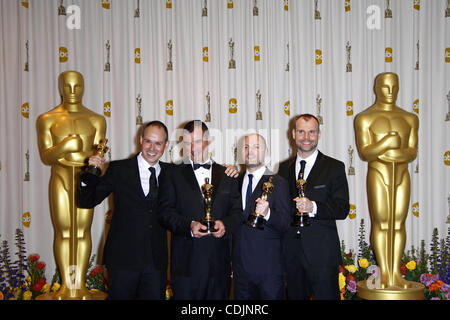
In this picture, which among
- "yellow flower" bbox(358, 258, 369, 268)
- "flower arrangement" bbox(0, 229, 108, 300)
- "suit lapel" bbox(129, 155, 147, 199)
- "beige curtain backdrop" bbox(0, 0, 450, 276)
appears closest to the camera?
"suit lapel" bbox(129, 155, 147, 199)

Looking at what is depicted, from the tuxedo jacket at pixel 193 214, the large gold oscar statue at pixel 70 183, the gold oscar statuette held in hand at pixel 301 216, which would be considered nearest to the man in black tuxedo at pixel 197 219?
the tuxedo jacket at pixel 193 214

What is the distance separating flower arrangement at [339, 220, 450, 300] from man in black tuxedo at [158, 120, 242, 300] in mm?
1822

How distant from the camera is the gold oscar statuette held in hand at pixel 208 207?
255 centimetres

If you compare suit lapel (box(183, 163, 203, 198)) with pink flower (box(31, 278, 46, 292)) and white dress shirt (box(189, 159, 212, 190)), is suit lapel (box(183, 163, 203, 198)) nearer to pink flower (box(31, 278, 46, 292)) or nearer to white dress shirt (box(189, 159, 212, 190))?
white dress shirt (box(189, 159, 212, 190))

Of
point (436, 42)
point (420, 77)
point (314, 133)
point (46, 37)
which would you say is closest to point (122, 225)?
point (314, 133)

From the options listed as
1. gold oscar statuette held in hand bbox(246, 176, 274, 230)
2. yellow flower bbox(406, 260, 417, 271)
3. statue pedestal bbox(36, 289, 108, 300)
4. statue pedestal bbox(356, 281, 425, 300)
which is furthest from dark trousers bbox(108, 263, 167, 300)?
yellow flower bbox(406, 260, 417, 271)

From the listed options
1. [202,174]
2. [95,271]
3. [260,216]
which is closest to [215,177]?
[202,174]

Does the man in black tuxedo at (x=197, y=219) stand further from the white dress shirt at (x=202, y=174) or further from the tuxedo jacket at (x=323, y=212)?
the tuxedo jacket at (x=323, y=212)

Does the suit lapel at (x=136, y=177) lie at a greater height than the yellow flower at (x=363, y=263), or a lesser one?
greater

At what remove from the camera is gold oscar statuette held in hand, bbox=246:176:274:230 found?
259 centimetres

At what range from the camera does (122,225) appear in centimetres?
290

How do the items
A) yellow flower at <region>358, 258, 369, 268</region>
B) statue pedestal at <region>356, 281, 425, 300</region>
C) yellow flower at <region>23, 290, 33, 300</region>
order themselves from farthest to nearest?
1. yellow flower at <region>358, 258, 369, 268</region>
2. yellow flower at <region>23, 290, 33, 300</region>
3. statue pedestal at <region>356, 281, 425, 300</region>

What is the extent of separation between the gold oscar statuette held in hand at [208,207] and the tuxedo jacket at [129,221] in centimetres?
45

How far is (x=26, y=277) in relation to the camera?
4633 millimetres
